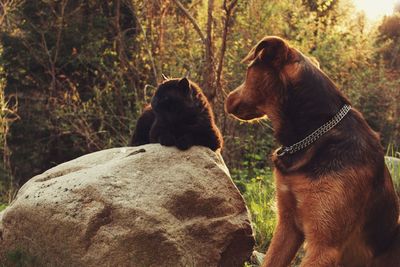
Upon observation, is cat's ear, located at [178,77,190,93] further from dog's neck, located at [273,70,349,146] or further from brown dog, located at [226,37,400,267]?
dog's neck, located at [273,70,349,146]

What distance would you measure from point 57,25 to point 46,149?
9.68 ft

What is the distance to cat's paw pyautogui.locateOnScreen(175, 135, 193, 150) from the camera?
5520mm

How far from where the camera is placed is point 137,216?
4.78 m

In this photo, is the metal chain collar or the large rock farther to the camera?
the large rock

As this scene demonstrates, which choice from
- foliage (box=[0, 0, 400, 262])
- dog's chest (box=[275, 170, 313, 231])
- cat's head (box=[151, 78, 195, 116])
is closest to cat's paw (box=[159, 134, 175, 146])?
cat's head (box=[151, 78, 195, 116])

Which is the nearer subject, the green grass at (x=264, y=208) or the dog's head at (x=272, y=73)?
the dog's head at (x=272, y=73)

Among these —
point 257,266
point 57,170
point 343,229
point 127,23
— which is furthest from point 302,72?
point 127,23

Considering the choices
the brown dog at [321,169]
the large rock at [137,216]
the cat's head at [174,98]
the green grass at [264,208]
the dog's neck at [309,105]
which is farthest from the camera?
the green grass at [264,208]

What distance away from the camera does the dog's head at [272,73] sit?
3953 mm

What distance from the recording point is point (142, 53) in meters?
12.4

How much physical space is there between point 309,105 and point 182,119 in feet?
7.43

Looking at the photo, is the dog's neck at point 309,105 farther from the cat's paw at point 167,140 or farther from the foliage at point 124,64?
the foliage at point 124,64

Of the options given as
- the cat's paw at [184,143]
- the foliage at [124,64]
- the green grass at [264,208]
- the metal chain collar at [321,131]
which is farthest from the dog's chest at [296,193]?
the foliage at [124,64]

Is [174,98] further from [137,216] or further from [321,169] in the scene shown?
[321,169]
